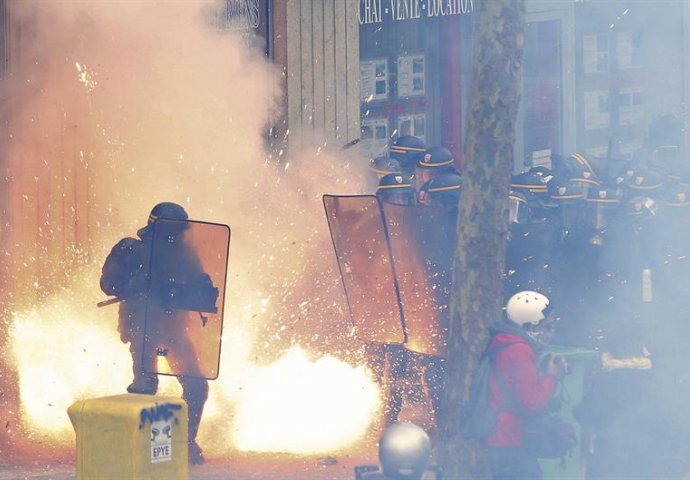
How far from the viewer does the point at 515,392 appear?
22.1ft

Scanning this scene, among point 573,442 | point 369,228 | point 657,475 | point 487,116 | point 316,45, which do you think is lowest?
point 657,475

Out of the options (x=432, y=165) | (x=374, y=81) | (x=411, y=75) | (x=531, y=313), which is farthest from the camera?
(x=411, y=75)

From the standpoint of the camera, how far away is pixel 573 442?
7137 millimetres

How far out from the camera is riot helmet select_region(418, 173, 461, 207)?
10047 millimetres

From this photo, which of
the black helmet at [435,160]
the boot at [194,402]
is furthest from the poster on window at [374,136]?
the boot at [194,402]

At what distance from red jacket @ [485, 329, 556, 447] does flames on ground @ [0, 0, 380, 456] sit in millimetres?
4425

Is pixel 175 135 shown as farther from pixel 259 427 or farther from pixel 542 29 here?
pixel 542 29

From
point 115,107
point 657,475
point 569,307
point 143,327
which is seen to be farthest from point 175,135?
point 657,475

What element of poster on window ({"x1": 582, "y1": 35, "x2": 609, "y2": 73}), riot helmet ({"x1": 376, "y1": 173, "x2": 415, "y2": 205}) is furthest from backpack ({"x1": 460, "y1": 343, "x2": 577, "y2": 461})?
poster on window ({"x1": 582, "y1": 35, "x2": 609, "y2": 73})

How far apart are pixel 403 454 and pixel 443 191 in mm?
3757

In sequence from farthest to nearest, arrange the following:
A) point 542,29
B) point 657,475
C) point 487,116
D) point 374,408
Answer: point 542,29 → point 374,408 → point 657,475 → point 487,116

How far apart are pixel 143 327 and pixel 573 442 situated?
156 inches

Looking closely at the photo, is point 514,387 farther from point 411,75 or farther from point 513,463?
point 411,75

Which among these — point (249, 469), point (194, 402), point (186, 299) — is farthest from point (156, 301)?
point (249, 469)
